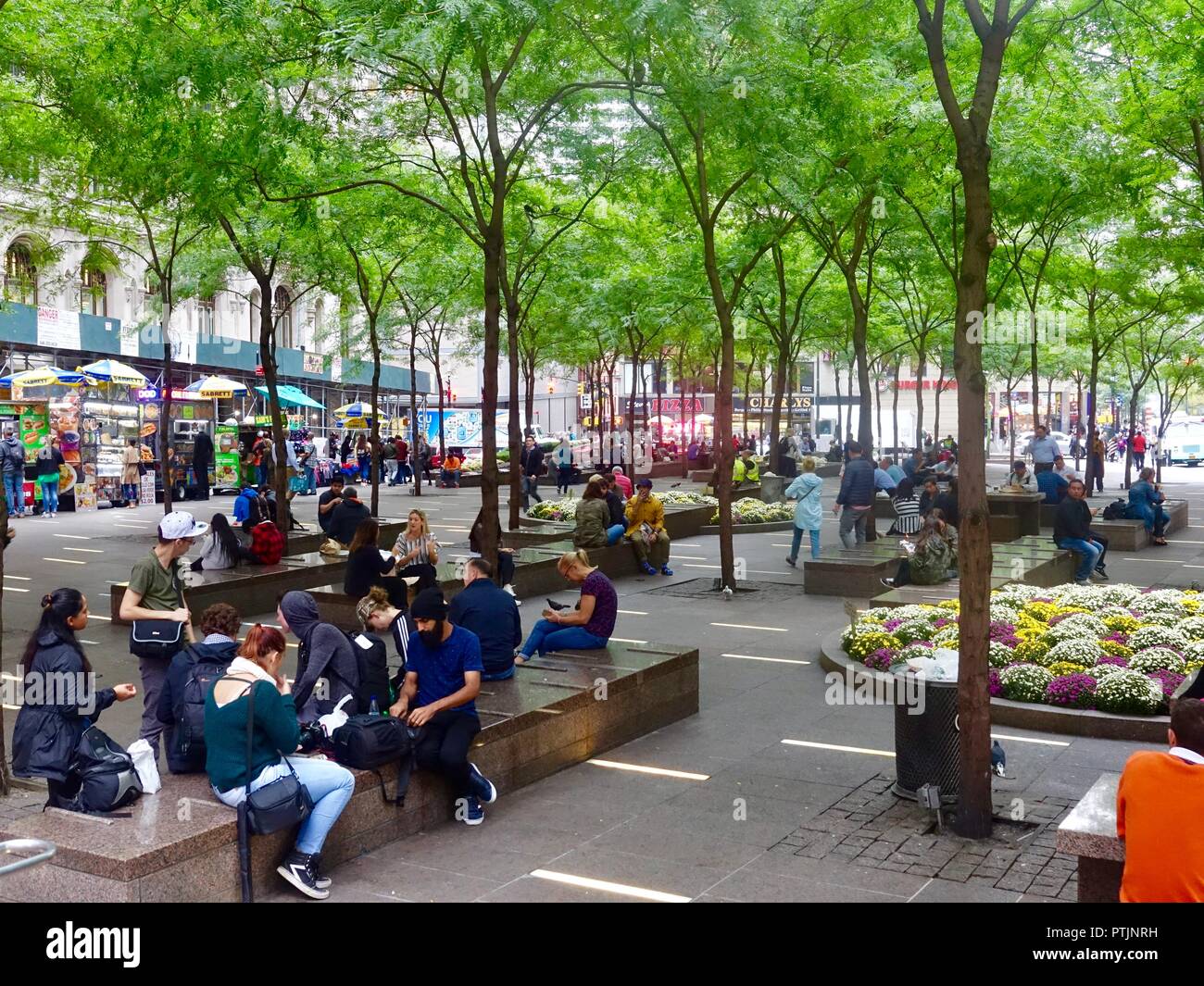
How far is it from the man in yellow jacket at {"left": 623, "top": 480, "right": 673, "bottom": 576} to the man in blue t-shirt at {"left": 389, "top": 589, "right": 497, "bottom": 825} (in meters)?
12.1

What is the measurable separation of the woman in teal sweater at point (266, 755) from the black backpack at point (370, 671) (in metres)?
1.40

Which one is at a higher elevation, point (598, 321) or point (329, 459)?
point (598, 321)

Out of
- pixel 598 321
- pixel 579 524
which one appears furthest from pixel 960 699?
pixel 598 321

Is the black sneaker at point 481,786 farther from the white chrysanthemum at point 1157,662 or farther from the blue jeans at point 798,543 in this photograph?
the blue jeans at point 798,543

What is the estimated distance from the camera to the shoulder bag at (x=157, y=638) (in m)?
8.96

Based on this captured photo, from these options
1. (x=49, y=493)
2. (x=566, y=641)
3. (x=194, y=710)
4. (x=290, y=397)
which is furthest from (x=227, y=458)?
(x=194, y=710)

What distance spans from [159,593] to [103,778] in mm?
2953

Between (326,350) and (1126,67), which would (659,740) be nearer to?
(1126,67)

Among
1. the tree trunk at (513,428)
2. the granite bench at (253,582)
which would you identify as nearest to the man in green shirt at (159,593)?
the granite bench at (253,582)

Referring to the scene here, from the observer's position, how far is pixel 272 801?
6.55m

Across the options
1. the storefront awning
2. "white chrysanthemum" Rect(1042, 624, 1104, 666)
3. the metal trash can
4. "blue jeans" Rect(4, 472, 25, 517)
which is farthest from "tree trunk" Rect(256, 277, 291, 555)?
the storefront awning

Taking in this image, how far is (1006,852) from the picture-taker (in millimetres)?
7426

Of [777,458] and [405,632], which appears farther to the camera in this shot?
[777,458]
